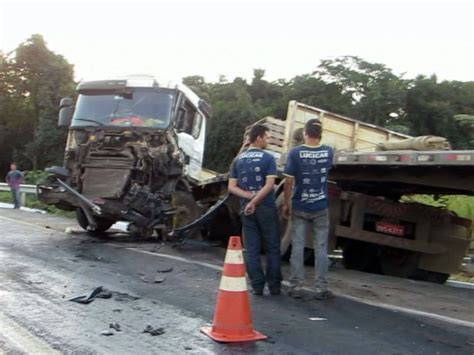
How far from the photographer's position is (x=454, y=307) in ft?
20.2

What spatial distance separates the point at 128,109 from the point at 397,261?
5.50 meters

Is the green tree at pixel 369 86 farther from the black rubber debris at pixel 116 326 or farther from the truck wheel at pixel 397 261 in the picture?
the black rubber debris at pixel 116 326

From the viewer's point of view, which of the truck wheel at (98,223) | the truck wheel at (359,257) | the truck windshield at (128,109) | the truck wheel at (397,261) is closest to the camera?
the truck wheel at (397,261)

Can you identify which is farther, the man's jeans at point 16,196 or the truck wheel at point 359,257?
the man's jeans at point 16,196

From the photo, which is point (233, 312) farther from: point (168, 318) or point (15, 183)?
point (15, 183)

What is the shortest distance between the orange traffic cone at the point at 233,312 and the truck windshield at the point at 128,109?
6582 millimetres

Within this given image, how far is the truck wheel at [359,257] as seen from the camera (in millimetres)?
8977

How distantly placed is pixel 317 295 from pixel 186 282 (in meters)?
1.58

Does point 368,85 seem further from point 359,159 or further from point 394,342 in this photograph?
point 394,342

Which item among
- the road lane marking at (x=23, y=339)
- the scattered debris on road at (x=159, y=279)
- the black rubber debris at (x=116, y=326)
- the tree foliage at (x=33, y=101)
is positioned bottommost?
the road lane marking at (x=23, y=339)

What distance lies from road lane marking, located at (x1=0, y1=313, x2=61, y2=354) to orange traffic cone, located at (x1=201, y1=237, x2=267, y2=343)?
1.16 meters

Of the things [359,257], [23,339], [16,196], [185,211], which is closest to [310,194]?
[23,339]

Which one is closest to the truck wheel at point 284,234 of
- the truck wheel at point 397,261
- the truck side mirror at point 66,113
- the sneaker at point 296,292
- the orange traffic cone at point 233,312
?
the truck wheel at point 397,261

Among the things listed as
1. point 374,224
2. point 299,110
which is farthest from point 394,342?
point 299,110
